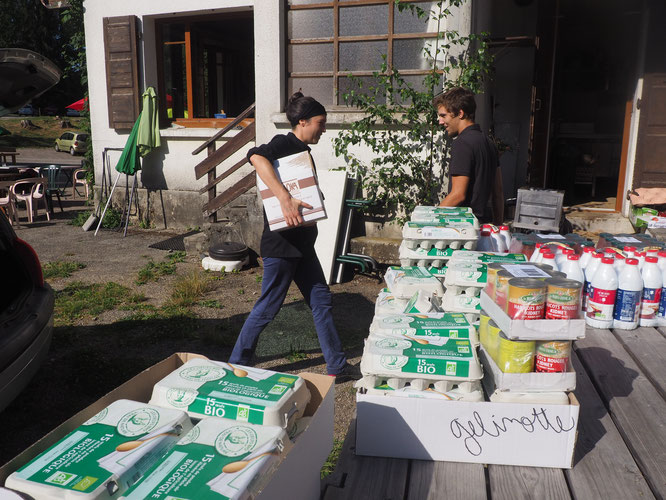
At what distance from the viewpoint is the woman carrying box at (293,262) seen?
3.55 metres

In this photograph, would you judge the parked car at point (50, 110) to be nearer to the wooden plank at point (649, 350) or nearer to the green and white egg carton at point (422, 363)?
the wooden plank at point (649, 350)

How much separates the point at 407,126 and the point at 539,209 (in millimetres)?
1985

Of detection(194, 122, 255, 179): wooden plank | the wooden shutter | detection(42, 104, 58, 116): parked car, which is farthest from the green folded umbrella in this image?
detection(42, 104, 58, 116): parked car

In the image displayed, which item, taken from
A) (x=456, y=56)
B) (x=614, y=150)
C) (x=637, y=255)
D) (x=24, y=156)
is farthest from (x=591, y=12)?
(x=24, y=156)

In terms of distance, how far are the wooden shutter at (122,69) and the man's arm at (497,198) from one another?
6736 mm

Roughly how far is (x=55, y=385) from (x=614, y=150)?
9788 mm

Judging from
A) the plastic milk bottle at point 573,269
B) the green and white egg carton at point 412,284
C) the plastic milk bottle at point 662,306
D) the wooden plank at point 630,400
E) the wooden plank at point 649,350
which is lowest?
the wooden plank at point 630,400

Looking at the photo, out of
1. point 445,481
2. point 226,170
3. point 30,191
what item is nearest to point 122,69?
point 226,170

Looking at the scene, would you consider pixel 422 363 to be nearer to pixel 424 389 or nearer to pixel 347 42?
pixel 424 389

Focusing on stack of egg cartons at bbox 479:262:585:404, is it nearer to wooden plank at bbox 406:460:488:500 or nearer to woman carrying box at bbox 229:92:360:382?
wooden plank at bbox 406:460:488:500

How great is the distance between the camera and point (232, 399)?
4.77 ft

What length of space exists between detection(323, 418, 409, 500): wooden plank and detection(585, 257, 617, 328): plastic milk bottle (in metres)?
1.44

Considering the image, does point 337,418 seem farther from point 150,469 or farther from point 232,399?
point 150,469

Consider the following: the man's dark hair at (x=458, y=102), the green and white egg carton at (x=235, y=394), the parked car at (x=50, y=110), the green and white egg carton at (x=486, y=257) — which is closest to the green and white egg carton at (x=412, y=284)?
the green and white egg carton at (x=486, y=257)
